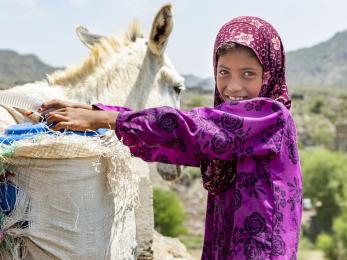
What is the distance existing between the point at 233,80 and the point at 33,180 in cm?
82

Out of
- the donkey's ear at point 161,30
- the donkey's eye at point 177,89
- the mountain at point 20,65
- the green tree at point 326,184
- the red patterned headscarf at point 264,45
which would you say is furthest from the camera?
the mountain at point 20,65

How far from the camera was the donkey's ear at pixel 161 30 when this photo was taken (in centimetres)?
359

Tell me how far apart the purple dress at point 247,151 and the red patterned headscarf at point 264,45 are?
18 cm

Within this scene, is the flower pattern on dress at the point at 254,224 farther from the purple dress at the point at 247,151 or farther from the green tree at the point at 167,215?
the green tree at the point at 167,215

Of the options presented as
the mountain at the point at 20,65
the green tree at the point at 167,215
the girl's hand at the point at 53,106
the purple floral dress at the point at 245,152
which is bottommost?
the green tree at the point at 167,215

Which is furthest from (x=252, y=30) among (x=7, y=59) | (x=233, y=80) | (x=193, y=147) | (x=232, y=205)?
(x=7, y=59)

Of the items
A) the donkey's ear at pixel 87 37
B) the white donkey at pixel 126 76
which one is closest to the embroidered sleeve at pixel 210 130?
the white donkey at pixel 126 76

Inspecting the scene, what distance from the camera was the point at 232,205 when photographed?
1.90 meters

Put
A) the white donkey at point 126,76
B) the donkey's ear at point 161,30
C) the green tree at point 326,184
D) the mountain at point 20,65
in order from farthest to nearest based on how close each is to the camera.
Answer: the mountain at point 20,65 < the green tree at point 326,184 < the donkey's ear at point 161,30 < the white donkey at point 126,76

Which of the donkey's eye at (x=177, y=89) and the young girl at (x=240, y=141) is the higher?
the donkey's eye at (x=177, y=89)

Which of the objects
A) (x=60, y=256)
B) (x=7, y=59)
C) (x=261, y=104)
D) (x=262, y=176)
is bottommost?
(x=60, y=256)

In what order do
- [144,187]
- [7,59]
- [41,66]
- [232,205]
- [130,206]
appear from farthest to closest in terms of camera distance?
[41,66] → [7,59] → [144,187] → [130,206] → [232,205]

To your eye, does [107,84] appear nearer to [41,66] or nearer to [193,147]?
[193,147]

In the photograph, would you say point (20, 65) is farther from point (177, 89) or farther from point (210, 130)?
point (210, 130)
